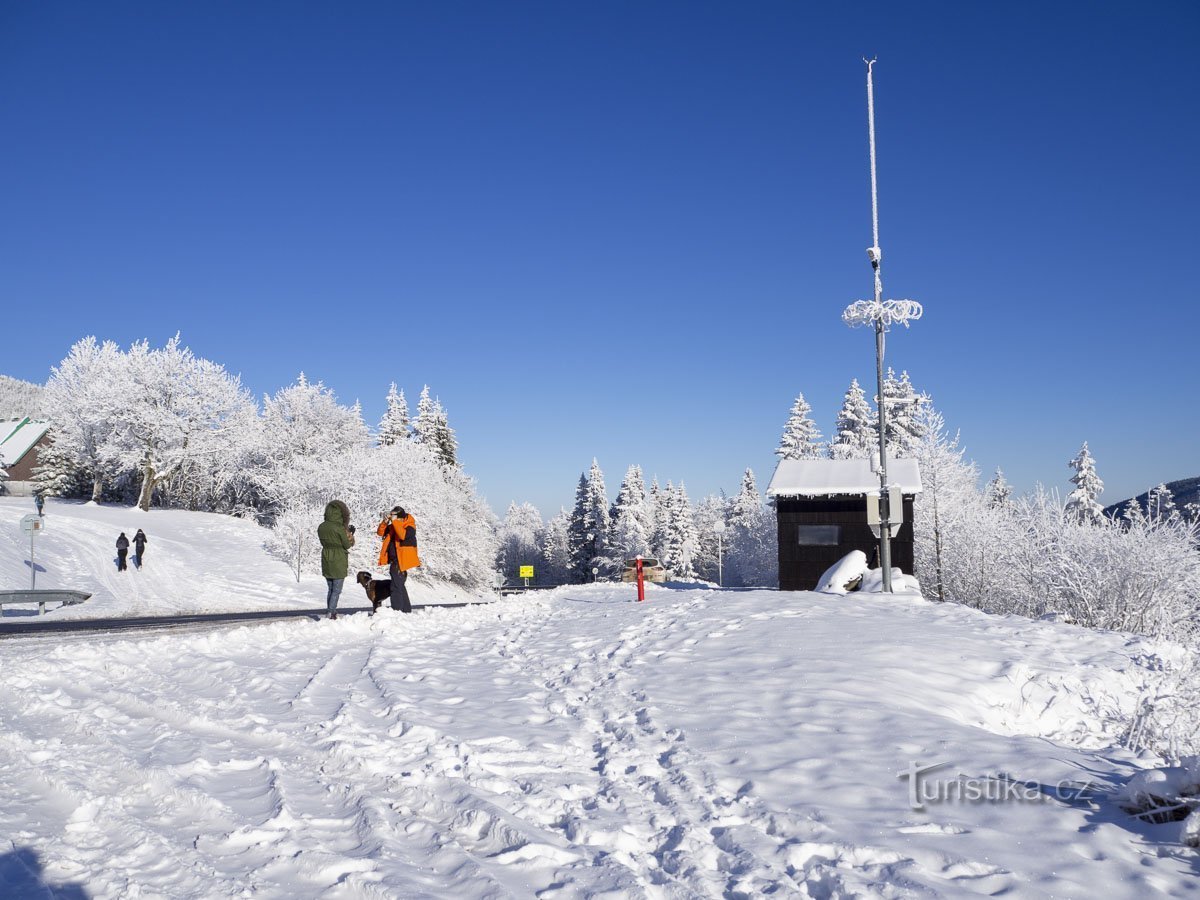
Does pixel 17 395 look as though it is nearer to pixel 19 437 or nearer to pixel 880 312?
pixel 19 437

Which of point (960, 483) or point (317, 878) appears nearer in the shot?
point (317, 878)

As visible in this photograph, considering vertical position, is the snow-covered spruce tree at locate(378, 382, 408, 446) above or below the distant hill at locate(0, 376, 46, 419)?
below

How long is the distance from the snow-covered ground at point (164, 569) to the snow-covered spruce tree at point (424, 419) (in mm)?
20947

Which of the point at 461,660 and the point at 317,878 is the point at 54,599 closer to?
the point at 461,660

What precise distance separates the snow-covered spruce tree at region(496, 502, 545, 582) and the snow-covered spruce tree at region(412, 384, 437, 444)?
22.7m

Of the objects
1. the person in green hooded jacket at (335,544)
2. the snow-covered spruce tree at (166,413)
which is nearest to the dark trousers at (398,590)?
the person in green hooded jacket at (335,544)

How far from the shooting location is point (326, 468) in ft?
156

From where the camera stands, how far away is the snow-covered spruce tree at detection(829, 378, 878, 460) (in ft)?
151

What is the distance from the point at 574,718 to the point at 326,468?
4379 cm

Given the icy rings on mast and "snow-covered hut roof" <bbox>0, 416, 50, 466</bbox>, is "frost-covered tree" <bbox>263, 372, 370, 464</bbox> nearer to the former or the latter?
"snow-covered hut roof" <bbox>0, 416, 50, 466</bbox>

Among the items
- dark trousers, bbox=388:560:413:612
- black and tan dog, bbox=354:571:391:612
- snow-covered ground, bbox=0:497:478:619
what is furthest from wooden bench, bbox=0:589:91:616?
dark trousers, bbox=388:560:413:612

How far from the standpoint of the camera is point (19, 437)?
220 ft

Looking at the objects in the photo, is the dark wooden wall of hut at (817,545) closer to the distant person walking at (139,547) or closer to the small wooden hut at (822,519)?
the small wooden hut at (822,519)

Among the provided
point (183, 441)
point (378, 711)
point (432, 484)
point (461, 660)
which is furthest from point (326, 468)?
point (378, 711)
